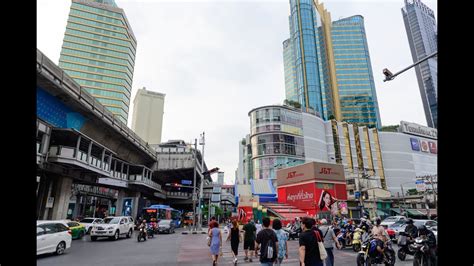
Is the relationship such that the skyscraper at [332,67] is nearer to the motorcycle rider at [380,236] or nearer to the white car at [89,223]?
the white car at [89,223]

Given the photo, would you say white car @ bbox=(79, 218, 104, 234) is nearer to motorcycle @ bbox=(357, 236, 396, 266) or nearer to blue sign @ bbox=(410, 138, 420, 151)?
motorcycle @ bbox=(357, 236, 396, 266)

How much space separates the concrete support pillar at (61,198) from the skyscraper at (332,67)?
298 feet

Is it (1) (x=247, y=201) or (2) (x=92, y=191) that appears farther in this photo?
(2) (x=92, y=191)

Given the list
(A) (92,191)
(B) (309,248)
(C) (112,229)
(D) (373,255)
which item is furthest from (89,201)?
(B) (309,248)

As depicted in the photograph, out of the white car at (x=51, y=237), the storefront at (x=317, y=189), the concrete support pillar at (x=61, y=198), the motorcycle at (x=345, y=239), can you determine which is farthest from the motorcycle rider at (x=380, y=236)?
the storefront at (x=317, y=189)

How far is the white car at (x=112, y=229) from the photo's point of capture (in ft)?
64.4

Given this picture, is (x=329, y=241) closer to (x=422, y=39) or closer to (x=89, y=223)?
(x=89, y=223)

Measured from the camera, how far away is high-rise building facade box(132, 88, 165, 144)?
152500 millimetres

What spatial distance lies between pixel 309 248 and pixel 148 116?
15981 cm

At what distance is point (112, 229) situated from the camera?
2014 cm

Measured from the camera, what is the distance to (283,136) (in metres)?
68.9
